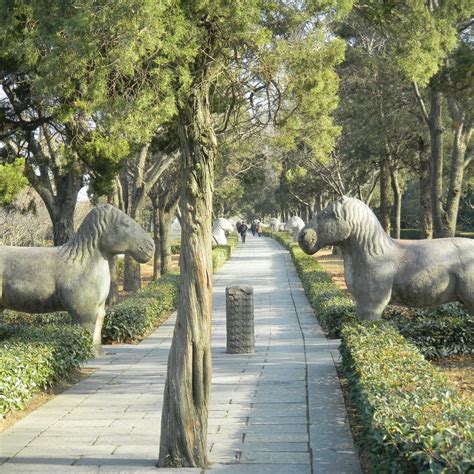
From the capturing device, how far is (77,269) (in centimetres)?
1005

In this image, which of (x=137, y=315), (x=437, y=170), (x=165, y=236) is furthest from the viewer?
(x=165, y=236)

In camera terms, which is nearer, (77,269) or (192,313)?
(192,313)

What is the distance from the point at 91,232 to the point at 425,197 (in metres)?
12.2

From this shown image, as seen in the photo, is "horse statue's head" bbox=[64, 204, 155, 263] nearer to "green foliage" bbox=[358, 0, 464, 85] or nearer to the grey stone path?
the grey stone path

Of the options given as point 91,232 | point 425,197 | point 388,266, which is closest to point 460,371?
point 388,266

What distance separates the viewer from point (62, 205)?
46.3 feet

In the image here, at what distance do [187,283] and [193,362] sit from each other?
2.08 ft

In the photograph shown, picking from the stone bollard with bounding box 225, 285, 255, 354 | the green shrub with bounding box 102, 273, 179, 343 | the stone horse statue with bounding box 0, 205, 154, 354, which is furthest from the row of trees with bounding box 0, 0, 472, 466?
the stone bollard with bounding box 225, 285, 255, 354

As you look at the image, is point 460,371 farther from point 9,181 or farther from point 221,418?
point 9,181

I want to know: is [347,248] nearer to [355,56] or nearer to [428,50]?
[428,50]

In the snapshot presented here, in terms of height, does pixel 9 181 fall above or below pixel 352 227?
above

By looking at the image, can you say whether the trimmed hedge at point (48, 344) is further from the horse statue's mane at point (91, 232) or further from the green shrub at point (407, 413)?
the green shrub at point (407, 413)

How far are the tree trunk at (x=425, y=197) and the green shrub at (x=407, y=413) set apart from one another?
1112 cm

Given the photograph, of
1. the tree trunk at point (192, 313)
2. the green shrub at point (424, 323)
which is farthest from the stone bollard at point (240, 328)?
the tree trunk at point (192, 313)
